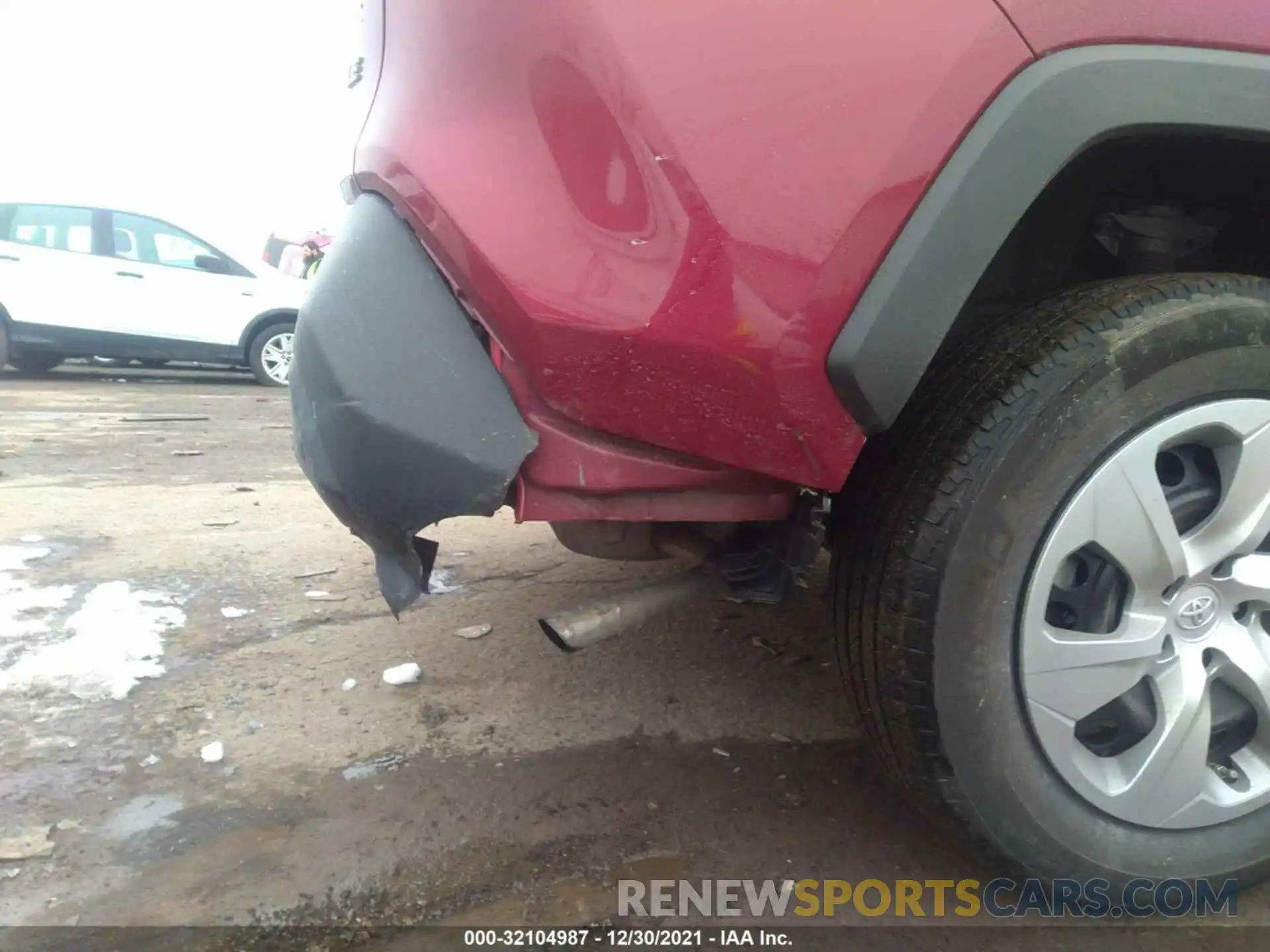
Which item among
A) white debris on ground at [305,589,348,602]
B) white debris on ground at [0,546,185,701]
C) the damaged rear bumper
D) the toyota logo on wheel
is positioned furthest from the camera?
white debris on ground at [305,589,348,602]

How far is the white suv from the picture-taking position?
26.4 feet

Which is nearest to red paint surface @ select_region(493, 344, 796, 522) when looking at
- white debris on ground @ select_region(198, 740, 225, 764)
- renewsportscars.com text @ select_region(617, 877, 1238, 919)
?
renewsportscars.com text @ select_region(617, 877, 1238, 919)

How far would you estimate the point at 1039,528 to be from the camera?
1.31 meters

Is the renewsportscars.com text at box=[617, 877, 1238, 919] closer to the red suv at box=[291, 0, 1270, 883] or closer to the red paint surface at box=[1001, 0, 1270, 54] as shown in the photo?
the red suv at box=[291, 0, 1270, 883]

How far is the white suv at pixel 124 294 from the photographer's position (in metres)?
8.04

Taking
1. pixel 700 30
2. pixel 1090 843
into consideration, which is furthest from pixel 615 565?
pixel 700 30

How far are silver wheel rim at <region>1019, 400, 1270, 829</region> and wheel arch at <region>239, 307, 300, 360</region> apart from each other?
29.0 feet

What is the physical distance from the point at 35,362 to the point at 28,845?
29.4 ft

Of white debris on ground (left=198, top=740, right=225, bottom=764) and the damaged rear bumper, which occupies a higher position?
the damaged rear bumper

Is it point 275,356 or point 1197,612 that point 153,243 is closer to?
point 275,356

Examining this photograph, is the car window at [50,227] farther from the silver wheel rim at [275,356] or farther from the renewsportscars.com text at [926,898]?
the renewsportscars.com text at [926,898]

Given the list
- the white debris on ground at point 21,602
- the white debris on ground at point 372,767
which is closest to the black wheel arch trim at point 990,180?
the white debris on ground at point 372,767

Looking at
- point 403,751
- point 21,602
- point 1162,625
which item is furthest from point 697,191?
point 21,602

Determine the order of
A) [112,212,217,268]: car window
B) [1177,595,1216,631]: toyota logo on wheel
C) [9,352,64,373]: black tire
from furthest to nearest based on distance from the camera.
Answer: [9,352,64,373]: black tire, [112,212,217,268]: car window, [1177,595,1216,631]: toyota logo on wheel
